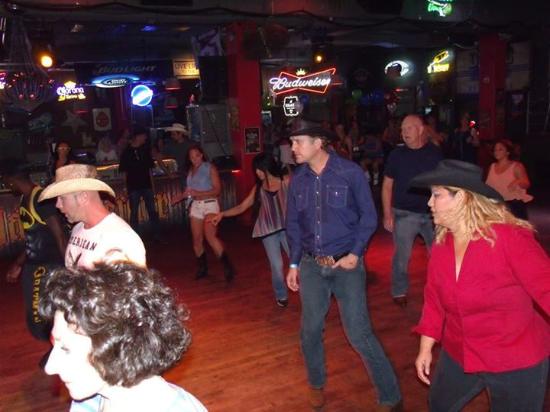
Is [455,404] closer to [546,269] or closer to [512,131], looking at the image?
[546,269]

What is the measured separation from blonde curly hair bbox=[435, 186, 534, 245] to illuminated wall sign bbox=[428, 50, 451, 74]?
20.0 metres

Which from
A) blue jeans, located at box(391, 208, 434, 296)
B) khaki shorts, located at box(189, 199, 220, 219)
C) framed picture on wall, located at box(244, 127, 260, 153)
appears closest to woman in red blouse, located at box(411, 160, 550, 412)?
blue jeans, located at box(391, 208, 434, 296)

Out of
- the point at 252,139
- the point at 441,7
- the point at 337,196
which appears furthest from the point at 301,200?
the point at 441,7

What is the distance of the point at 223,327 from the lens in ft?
19.5

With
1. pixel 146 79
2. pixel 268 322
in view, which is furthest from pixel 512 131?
pixel 268 322

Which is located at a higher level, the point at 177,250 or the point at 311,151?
the point at 311,151

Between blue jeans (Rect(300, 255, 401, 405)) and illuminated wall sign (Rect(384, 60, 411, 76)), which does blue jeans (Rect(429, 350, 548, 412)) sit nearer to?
blue jeans (Rect(300, 255, 401, 405))

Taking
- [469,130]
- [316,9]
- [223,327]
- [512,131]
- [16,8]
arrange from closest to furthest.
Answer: [223,327] → [16,8] → [316,9] → [469,130] → [512,131]

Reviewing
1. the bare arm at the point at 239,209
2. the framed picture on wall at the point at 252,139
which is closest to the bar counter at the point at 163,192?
the framed picture on wall at the point at 252,139

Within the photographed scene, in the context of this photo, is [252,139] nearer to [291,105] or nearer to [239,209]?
[239,209]

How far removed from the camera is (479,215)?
8.84 feet

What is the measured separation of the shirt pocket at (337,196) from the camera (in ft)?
12.6

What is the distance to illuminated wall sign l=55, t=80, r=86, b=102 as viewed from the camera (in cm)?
1647

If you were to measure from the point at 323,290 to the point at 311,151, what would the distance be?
96 centimetres
